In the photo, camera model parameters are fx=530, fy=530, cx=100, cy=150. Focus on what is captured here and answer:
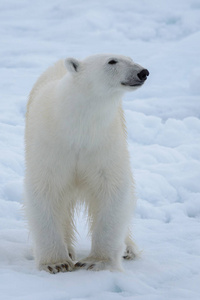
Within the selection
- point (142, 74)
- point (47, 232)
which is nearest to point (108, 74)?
point (142, 74)

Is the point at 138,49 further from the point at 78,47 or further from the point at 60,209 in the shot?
the point at 60,209

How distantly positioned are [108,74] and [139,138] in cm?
518

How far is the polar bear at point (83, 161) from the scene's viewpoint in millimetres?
2816

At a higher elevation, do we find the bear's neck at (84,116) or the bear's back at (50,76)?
the bear's back at (50,76)

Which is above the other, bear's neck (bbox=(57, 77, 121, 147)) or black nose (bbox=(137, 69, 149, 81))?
black nose (bbox=(137, 69, 149, 81))

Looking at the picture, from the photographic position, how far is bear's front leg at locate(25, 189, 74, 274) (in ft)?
9.51

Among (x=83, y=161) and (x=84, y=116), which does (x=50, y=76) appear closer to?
(x=84, y=116)

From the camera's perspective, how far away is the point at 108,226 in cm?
290

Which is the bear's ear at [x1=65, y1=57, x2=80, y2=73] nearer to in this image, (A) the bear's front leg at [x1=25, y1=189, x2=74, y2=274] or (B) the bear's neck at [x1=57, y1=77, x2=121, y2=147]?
(B) the bear's neck at [x1=57, y1=77, x2=121, y2=147]

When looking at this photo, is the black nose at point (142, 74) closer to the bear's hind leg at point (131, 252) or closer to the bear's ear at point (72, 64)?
the bear's ear at point (72, 64)

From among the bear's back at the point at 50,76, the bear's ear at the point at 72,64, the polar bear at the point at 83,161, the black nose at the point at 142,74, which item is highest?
the bear's back at the point at 50,76

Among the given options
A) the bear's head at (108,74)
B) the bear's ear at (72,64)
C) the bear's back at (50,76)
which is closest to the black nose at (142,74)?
the bear's head at (108,74)

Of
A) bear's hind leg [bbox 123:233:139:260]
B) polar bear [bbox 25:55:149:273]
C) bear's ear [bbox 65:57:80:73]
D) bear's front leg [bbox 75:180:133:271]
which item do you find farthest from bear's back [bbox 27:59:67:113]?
bear's hind leg [bbox 123:233:139:260]

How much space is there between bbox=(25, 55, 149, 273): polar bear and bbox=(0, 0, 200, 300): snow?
19 centimetres
